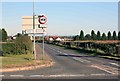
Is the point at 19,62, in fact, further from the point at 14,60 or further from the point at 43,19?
the point at 43,19

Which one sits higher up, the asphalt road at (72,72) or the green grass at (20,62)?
the green grass at (20,62)

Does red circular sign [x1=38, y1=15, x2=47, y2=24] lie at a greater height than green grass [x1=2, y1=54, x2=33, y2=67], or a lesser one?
greater

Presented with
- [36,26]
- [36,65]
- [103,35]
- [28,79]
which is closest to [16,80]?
[28,79]

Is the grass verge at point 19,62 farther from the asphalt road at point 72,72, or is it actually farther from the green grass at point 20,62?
the asphalt road at point 72,72

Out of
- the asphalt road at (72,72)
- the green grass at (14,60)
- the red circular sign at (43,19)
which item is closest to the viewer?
the asphalt road at (72,72)

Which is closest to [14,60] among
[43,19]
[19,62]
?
[19,62]

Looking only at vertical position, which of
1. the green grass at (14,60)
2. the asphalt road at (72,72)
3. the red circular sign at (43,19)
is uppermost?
the red circular sign at (43,19)

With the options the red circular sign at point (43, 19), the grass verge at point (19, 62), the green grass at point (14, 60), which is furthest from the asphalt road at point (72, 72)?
the red circular sign at point (43, 19)

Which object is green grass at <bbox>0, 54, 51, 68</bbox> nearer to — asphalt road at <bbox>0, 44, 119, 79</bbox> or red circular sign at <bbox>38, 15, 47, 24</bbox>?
asphalt road at <bbox>0, 44, 119, 79</bbox>

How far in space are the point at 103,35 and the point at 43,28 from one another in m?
87.6

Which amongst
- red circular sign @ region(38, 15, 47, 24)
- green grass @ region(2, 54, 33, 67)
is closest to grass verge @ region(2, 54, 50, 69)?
green grass @ region(2, 54, 33, 67)

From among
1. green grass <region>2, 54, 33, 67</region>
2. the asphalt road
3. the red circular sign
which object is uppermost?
the red circular sign

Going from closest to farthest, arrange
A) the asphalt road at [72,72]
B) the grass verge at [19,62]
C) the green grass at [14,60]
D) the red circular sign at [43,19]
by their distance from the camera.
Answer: the asphalt road at [72,72] < the grass verge at [19,62] < the green grass at [14,60] < the red circular sign at [43,19]

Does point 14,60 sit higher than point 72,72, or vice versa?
point 14,60
